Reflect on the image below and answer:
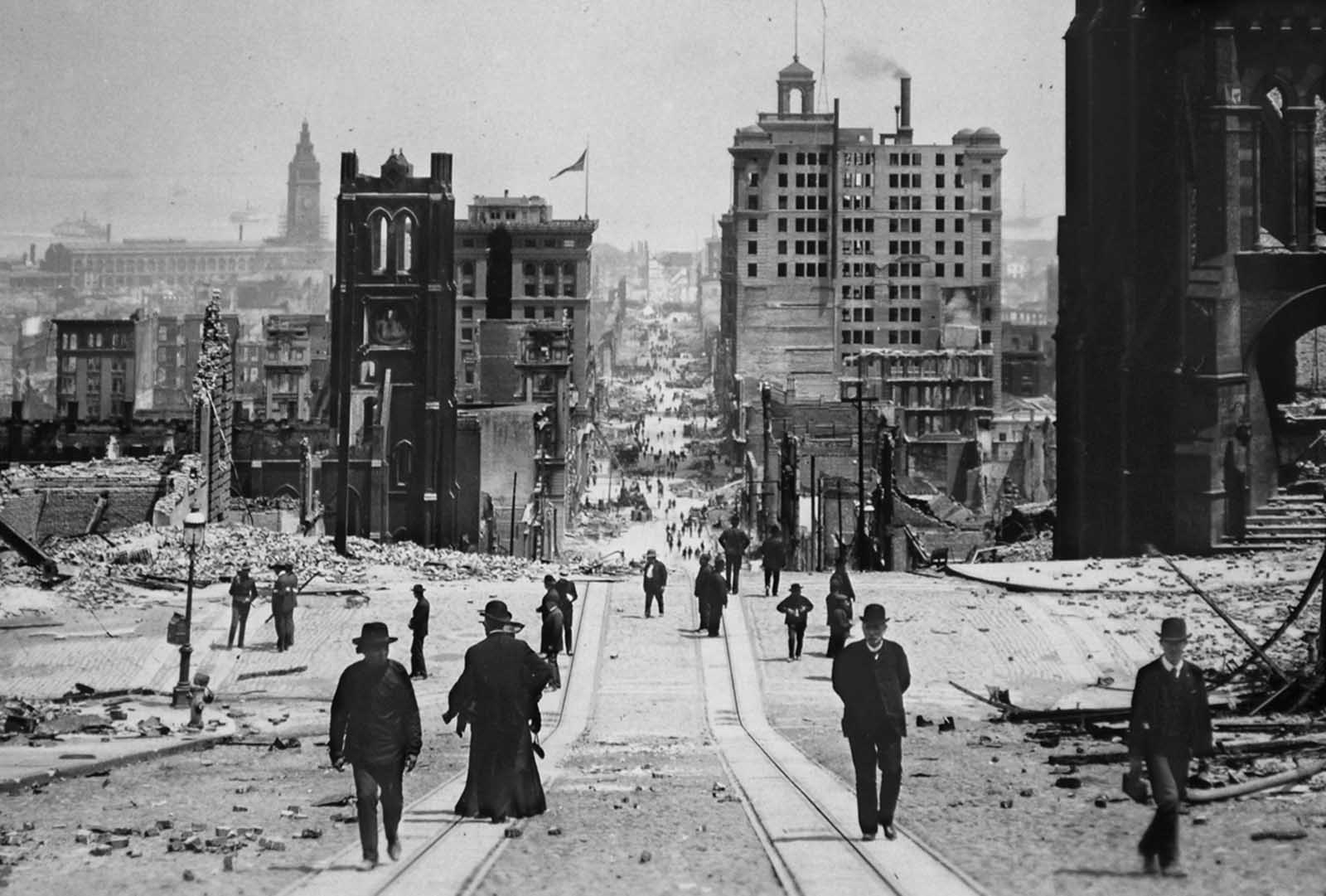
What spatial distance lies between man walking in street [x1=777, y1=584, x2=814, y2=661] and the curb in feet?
29.0

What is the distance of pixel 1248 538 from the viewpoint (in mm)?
36250

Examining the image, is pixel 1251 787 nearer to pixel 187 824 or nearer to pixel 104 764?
pixel 187 824

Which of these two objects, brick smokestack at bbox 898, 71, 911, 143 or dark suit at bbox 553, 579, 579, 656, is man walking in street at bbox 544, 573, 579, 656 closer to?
dark suit at bbox 553, 579, 579, 656

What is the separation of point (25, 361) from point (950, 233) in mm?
81416

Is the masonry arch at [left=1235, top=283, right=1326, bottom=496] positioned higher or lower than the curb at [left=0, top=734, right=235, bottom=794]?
higher

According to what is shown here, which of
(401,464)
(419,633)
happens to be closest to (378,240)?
(401,464)

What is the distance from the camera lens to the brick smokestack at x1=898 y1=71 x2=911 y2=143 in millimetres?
155375

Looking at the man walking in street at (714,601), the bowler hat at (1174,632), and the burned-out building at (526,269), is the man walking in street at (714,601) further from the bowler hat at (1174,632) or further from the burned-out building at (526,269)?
the burned-out building at (526,269)

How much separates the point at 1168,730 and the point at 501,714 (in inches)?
175

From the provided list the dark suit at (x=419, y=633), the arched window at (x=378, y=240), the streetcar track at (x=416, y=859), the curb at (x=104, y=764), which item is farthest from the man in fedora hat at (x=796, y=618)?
the arched window at (x=378, y=240)

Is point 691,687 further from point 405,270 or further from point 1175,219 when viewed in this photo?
point 405,270

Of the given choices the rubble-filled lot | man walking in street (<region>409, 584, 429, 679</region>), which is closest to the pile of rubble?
man walking in street (<region>409, 584, 429, 679</region>)

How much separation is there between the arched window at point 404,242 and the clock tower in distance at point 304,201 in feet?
263

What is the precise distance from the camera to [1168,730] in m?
10.2
